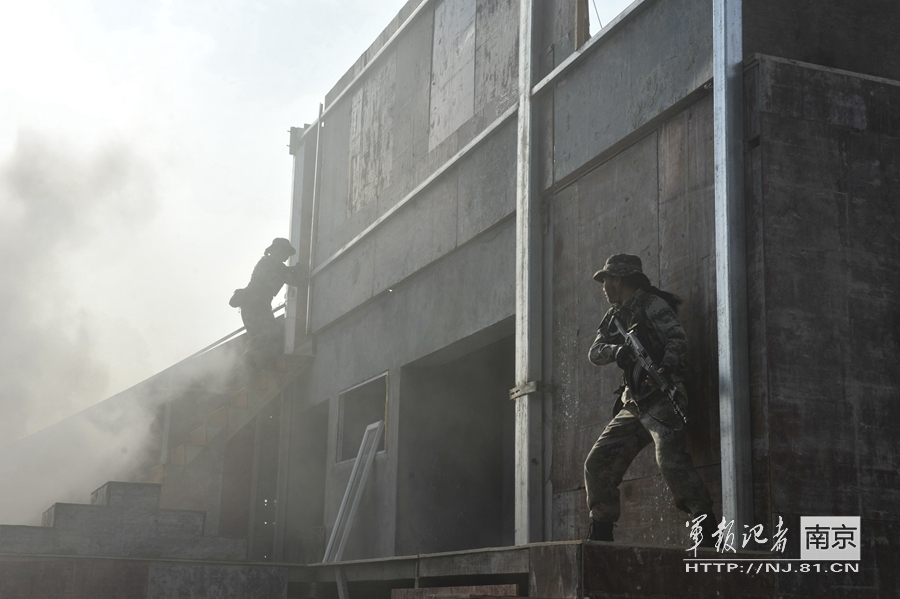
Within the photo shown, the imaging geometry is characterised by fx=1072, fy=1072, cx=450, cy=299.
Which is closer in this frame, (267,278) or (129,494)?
(129,494)

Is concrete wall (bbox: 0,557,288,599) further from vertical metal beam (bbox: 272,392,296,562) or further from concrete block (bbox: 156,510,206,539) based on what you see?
vertical metal beam (bbox: 272,392,296,562)

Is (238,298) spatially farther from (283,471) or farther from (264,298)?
(283,471)

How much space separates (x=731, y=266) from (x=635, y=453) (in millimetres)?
1430

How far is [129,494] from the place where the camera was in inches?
496

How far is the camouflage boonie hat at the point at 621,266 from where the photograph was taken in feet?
24.8

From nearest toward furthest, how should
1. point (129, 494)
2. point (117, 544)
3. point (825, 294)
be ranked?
point (825, 294) < point (117, 544) < point (129, 494)

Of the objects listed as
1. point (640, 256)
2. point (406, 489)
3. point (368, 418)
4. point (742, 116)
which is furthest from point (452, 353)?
point (742, 116)

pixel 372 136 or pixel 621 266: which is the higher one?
pixel 372 136

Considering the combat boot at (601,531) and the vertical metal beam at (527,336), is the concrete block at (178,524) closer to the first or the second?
the vertical metal beam at (527,336)

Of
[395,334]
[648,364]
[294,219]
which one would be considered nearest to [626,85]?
[648,364]

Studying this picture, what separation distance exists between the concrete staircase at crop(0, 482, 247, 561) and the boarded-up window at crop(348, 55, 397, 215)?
16.0 feet

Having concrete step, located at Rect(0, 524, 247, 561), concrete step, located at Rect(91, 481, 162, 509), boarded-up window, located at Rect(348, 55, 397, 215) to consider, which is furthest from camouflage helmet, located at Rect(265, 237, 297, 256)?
concrete step, located at Rect(0, 524, 247, 561)

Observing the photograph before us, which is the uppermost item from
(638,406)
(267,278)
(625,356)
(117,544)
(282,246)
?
(282,246)

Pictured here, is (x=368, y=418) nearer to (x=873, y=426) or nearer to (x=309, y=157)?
(x=309, y=157)
